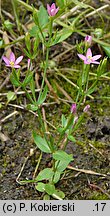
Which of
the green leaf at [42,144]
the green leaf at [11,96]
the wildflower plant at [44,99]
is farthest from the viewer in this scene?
the green leaf at [11,96]

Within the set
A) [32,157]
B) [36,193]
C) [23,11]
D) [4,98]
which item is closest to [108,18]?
[23,11]

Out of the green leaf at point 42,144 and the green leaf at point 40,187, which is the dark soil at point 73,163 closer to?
the green leaf at point 40,187

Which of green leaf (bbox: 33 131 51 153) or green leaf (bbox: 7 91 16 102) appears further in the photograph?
green leaf (bbox: 7 91 16 102)

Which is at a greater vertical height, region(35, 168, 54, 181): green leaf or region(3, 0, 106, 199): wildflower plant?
region(3, 0, 106, 199): wildflower plant

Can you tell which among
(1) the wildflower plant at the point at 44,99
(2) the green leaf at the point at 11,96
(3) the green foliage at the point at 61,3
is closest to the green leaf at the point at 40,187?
(1) the wildflower plant at the point at 44,99

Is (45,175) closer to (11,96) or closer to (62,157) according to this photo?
(62,157)

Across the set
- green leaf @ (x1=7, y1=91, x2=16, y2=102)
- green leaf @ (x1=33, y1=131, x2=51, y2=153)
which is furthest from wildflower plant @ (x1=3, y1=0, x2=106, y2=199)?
green leaf @ (x1=7, y1=91, x2=16, y2=102)

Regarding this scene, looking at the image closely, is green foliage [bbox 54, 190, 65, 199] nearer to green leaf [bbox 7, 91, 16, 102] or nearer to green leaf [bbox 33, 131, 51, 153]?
green leaf [bbox 33, 131, 51, 153]

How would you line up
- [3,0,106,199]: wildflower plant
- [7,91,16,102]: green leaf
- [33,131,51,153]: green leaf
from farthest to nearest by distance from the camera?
[7,91,16,102]: green leaf → [33,131,51,153]: green leaf → [3,0,106,199]: wildflower plant

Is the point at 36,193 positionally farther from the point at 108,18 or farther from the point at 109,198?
the point at 108,18

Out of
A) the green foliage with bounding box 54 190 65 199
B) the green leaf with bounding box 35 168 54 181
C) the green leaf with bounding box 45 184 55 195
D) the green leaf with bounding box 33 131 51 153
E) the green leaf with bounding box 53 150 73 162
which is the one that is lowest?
the green foliage with bounding box 54 190 65 199

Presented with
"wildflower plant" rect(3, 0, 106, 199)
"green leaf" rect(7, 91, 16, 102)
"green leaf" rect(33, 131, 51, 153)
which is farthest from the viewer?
"green leaf" rect(7, 91, 16, 102)
